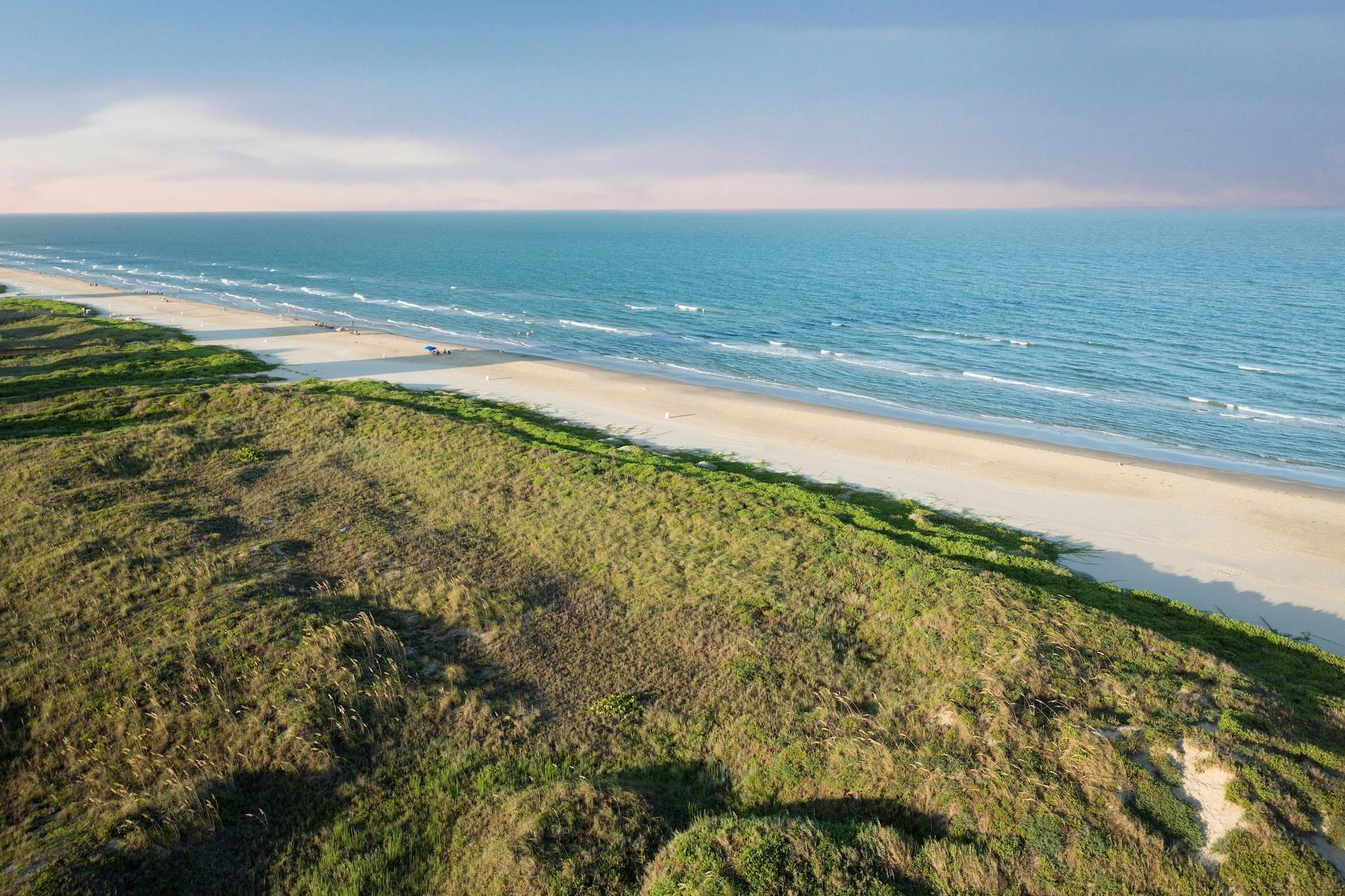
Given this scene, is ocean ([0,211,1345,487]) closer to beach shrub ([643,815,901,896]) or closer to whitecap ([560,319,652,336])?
whitecap ([560,319,652,336])

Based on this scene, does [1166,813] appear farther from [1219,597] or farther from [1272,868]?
[1219,597]

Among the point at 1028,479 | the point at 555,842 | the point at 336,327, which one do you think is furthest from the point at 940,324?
the point at 555,842

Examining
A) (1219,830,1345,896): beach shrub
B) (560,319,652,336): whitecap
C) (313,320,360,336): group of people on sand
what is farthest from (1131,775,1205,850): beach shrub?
(313,320,360,336): group of people on sand

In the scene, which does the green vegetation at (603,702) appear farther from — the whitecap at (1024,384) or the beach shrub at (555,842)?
the whitecap at (1024,384)

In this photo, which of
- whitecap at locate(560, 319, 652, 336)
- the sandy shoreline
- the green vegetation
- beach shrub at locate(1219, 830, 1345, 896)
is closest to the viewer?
beach shrub at locate(1219, 830, 1345, 896)

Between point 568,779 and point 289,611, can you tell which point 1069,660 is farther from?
point 289,611

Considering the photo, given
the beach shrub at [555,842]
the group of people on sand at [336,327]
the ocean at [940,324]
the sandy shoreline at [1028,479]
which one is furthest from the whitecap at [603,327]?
the beach shrub at [555,842]
